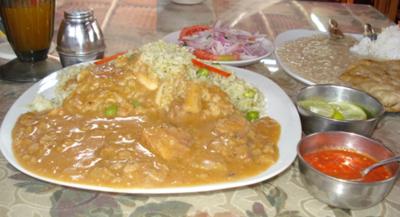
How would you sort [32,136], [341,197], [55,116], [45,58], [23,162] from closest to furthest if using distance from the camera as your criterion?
[341,197], [23,162], [32,136], [55,116], [45,58]

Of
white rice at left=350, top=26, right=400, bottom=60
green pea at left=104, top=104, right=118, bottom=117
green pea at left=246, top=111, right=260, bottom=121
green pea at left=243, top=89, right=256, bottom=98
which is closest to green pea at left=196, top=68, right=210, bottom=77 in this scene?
green pea at left=243, top=89, right=256, bottom=98

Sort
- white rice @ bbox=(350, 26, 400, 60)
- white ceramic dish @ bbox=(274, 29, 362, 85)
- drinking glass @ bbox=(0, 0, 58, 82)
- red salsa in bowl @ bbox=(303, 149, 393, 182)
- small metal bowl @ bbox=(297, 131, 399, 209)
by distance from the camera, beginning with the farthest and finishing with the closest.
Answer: white rice @ bbox=(350, 26, 400, 60), white ceramic dish @ bbox=(274, 29, 362, 85), drinking glass @ bbox=(0, 0, 58, 82), red salsa in bowl @ bbox=(303, 149, 393, 182), small metal bowl @ bbox=(297, 131, 399, 209)

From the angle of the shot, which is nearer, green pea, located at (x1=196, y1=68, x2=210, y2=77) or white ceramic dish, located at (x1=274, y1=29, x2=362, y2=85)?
green pea, located at (x1=196, y1=68, x2=210, y2=77)

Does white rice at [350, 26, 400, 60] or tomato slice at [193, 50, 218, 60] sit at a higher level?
tomato slice at [193, 50, 218, 60]

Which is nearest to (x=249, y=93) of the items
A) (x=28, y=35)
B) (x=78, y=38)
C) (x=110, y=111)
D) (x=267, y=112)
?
(x=267, y=112)

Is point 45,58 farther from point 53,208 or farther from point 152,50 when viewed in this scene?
point 53,208

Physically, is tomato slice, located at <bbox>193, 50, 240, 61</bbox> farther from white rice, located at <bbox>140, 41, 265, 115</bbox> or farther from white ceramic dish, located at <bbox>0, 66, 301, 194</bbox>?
white rice, located at <bbox>140, 41, 265, 115</bbox>

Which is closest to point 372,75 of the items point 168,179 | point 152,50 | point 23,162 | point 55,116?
point 152,50
